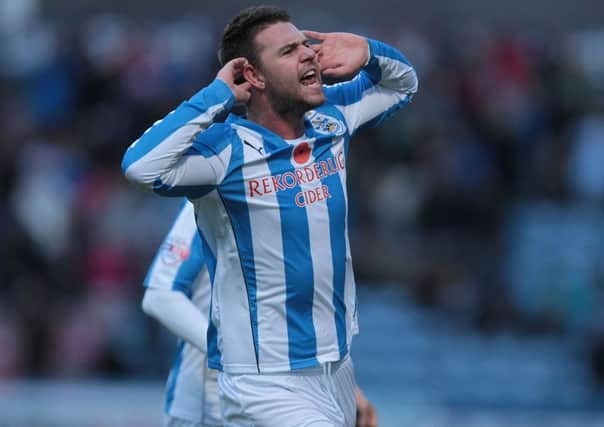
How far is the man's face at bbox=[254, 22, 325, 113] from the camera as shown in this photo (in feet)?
15.7

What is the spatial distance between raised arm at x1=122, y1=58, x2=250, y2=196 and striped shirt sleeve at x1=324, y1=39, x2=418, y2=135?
0.69 meters

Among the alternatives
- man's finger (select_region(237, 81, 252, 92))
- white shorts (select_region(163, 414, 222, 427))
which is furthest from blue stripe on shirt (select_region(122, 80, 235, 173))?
white shorts (select_region(163, 414, 222, 427))

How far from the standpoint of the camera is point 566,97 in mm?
11312

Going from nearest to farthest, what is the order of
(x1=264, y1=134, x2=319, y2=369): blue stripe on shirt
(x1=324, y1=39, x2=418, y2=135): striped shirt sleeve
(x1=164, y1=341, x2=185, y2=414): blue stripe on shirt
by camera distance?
(x1=264, y1=134, x2=319, y2=369): blue stripe on shirt < (x1=324, y1=39, x2=418, y2=135): striped shirt sleeve < (x1=164, y1=341, x2=185, y2=414): blue stripe on shirt

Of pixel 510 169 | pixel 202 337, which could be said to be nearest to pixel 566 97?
pixel 510 169

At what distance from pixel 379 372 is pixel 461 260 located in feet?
4.08

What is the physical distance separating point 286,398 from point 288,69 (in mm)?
1227

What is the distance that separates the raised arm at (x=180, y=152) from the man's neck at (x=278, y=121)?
23 cm

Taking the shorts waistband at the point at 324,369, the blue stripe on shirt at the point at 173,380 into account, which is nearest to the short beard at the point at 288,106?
the shorts waistband at the point at 324,369

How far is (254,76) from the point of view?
15.9 ft

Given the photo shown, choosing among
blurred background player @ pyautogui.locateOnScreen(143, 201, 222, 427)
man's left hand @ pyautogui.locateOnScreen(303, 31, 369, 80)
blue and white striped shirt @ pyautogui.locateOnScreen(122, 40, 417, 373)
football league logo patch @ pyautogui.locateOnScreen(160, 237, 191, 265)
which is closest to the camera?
blue and white striped shirt @ pyautogui.locateOnScreen(122, 40, 417, 373)

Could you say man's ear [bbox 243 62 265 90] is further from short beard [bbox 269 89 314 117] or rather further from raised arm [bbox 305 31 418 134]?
raised arm [bbox 305 31 418 134]

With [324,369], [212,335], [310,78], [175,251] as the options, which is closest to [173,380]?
[175,251]

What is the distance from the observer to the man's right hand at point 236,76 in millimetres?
4699
